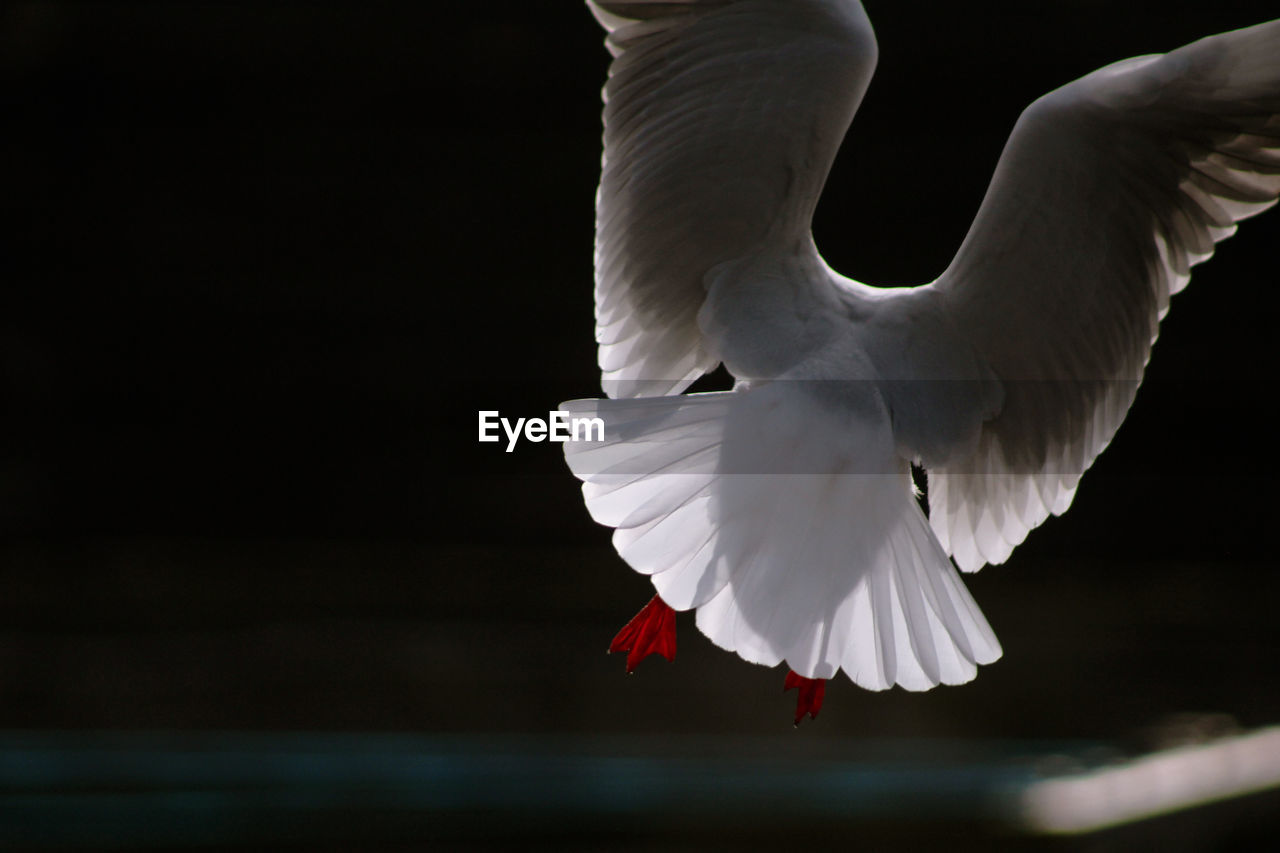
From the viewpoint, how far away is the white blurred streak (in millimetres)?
1220

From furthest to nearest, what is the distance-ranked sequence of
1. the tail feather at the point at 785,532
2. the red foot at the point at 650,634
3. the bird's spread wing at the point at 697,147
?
1. the red foot at the point at 650,634
2. the bird's spread wing at the point at 697,147
3. the tail feather at the point at 785,532

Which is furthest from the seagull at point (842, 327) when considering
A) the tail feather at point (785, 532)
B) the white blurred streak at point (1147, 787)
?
the white blurred streak at point (1147, 787)

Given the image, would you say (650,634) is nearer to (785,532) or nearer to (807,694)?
(807,694)

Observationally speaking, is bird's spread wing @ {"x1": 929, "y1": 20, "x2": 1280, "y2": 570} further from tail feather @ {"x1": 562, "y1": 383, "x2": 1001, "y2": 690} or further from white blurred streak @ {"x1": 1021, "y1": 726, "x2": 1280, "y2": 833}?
white blurred streak @ {"x1": 1021, "y1": 726, "x2": 1280, "y2": 833}

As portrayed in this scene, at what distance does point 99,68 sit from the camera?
2314mm

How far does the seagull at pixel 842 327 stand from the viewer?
0.90 meters

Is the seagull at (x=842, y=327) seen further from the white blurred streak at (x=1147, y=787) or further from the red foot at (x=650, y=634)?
the white blurred streak at (x=1147, y=787)

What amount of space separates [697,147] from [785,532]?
0.35m

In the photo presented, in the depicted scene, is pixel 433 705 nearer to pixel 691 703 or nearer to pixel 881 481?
pixel 691 703

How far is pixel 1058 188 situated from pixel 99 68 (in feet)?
6.43

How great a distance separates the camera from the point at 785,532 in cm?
92

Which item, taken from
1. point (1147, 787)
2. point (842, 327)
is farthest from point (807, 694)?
point (1147, 787)

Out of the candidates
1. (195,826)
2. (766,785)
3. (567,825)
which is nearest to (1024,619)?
(766,785)

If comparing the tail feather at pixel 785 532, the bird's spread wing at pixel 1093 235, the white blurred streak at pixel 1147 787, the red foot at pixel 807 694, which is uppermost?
the bird's spread wing at pixel 1093 235
